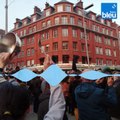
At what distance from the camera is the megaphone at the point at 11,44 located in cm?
198

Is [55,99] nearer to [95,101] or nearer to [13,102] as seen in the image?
[13,102]

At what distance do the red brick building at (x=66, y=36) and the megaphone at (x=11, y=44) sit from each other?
122 ft

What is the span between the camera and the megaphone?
1.98 metres

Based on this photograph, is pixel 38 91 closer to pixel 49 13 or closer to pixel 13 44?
pixel 13 44

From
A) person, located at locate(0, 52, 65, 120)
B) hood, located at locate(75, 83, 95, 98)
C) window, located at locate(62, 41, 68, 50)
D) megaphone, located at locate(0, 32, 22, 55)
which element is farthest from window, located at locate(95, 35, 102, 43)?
person, located at locate(0, 52, 65, 120)

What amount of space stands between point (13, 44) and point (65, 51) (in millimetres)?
39012

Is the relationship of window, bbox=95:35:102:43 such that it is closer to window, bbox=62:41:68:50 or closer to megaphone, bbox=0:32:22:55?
window, bbox=62:41:68:50

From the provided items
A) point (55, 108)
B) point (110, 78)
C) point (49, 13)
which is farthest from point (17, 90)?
point (49, 13)

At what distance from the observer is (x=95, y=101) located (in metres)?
3.48

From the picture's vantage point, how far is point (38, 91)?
989 cm

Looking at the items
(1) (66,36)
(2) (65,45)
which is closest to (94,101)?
(2) (65,45)

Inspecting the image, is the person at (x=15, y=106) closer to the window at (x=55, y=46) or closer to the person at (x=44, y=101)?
the person at (x=44, y=101)

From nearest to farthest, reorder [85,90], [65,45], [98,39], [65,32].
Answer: [85,90], [65,45], [65,32], [98,39]

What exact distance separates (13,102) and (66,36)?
4109 centimetres
